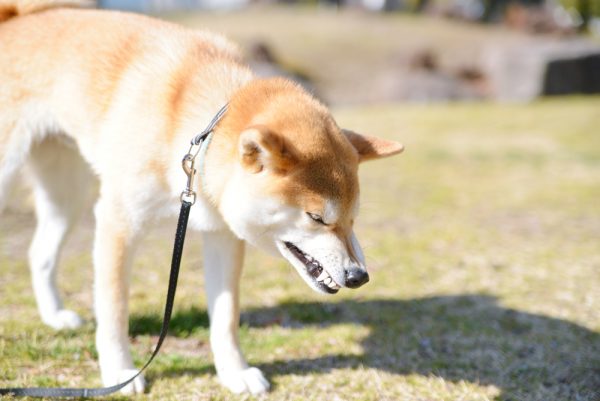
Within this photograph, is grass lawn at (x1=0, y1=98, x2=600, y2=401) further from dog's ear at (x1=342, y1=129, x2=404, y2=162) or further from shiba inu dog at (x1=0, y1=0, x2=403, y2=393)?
dog's ear at (x1=342, y1=129, x2=404, y2=162)

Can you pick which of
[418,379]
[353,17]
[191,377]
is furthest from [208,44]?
[353,17]

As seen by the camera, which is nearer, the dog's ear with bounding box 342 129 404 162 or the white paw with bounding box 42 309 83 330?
the dog's ear with bounding box 342 129 404 162

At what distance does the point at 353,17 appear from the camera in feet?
81.3

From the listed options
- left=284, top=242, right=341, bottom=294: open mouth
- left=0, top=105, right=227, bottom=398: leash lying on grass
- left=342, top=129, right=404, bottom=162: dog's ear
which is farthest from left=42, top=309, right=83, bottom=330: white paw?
left=342, top=129, right=404, bottom=162: dog's ear

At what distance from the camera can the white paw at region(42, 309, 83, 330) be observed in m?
3.44

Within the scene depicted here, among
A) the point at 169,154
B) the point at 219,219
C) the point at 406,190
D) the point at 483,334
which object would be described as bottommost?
the point at 406,190

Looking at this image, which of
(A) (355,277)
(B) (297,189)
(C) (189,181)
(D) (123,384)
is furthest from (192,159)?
(D) (123,384)

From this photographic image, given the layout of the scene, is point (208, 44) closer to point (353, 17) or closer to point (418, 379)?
point (418, 379)

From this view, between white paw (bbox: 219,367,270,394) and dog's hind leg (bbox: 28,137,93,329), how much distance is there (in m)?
1.09

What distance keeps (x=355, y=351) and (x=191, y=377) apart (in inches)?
35.3

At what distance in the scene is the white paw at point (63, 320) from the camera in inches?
136

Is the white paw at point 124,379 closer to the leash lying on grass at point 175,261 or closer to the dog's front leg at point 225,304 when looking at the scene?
the leash lying on grass at point 175,261

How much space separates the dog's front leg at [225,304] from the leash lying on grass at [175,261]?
409mm

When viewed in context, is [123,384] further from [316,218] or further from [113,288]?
[316,218]
